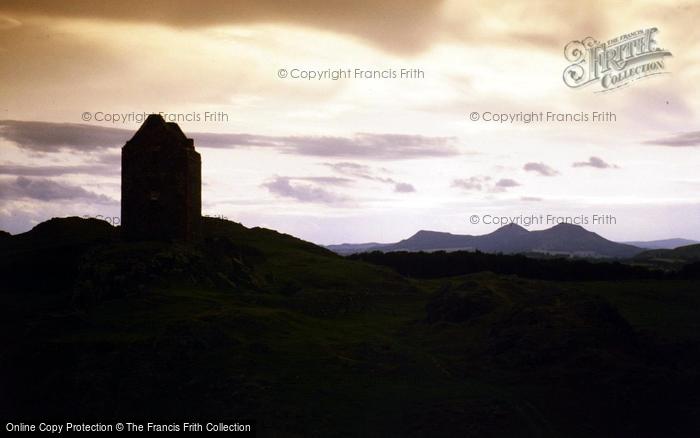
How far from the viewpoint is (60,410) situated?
1761 inches

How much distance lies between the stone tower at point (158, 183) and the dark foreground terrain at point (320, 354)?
2.09 m

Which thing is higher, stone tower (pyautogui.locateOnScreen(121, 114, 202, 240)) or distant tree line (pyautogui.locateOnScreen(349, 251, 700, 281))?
stone tower (pyautogui.locateOnScreen(121, 114, 202, 240))

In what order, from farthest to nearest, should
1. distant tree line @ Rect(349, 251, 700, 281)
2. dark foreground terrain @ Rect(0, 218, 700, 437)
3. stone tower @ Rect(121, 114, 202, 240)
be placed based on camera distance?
1. distant tree line @ Rect(349, 251, 700, 281)
2. stone tower @ Rect(121, 114, 202, 240)
3. dark foreground terrain @ Rect(0, 218, 700, 437)

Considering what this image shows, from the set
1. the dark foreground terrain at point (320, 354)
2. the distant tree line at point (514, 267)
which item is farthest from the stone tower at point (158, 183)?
the distant tree line at point (514, 267)

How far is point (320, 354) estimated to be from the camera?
1983 inches

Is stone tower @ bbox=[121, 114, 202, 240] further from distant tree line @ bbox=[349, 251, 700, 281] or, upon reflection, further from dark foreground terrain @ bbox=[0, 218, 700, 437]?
distant tree line @ bbox=[349, 251, 700, 281]

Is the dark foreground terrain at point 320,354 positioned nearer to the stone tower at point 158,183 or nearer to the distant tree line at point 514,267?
the stone tower at point 158,183

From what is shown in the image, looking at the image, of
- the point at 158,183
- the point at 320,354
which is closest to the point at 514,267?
the point at 158,183

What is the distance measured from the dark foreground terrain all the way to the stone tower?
2.09 metres

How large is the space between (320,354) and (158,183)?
69.6 ft

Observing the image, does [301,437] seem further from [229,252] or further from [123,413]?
[229,252]

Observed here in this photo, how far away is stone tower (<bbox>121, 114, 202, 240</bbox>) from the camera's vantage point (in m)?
64.1

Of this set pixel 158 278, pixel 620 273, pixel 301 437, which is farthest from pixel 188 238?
pixel 620 273

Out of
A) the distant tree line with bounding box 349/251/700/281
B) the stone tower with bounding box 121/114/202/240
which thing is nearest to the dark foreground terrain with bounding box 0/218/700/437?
the stone tower with bounding box 121/114/202/240
